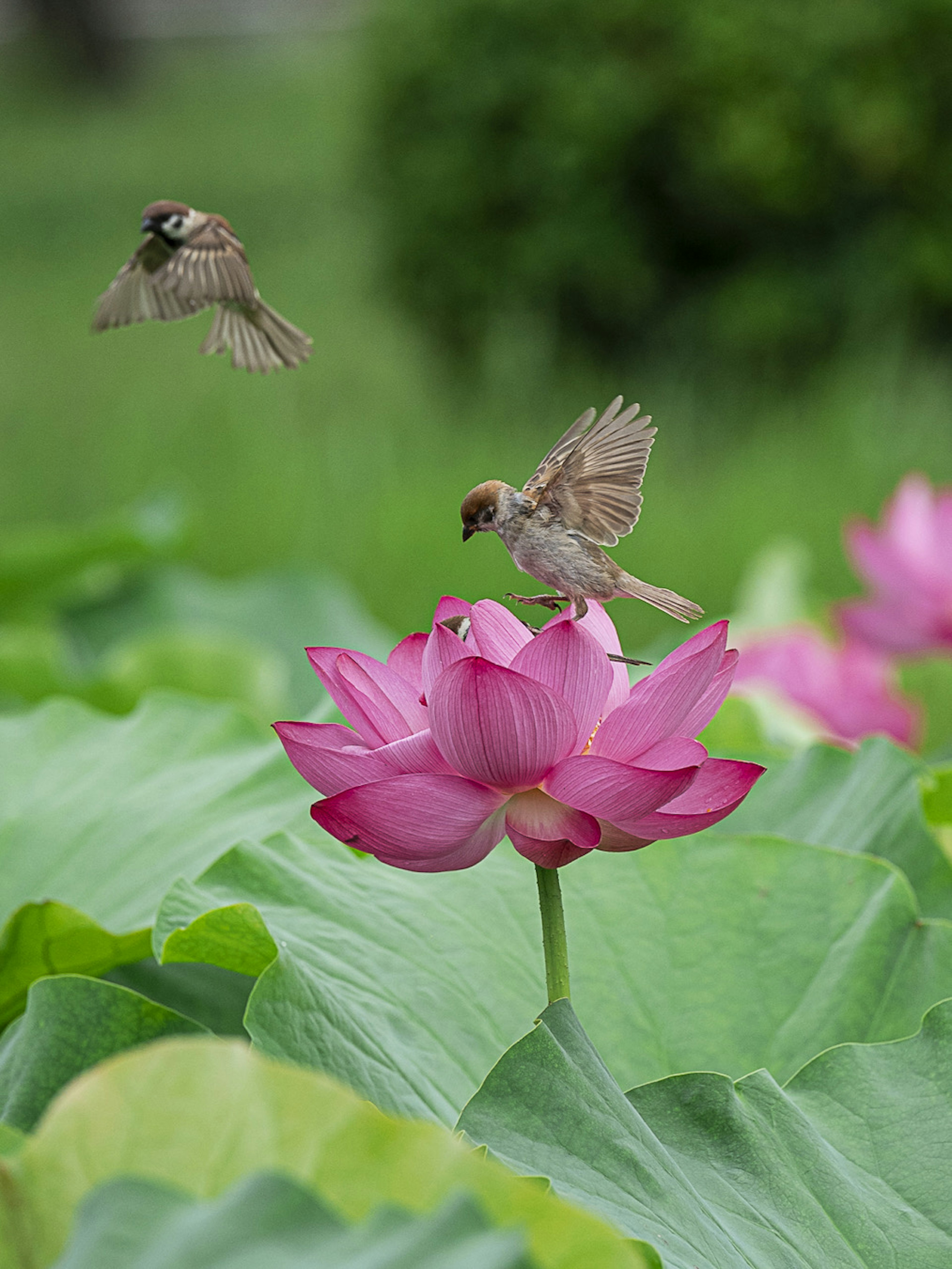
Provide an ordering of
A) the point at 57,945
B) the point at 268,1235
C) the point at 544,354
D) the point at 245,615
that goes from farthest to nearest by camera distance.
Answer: the point at 544,354, the point at 245,615, the point at 57,945, the point at 268,1235

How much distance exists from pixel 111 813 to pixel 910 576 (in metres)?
0.94

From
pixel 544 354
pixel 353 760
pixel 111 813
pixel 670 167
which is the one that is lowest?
pixel 111 813

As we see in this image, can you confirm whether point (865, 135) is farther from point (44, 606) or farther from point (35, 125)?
point (35, 125)

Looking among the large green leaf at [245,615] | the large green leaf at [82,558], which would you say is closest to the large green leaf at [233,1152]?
the large green leaf at [82,558]

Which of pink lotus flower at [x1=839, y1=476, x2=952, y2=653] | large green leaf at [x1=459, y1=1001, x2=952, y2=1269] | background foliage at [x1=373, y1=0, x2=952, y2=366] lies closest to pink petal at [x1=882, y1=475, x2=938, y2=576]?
pink lotus flower at [x1=839, y1=476, x2=952, y2=653]

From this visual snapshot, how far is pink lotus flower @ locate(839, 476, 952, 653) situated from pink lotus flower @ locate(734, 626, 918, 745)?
5 cm

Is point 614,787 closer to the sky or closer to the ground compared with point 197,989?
closer to the sky

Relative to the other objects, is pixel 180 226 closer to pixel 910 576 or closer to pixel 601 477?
pixel 601 477

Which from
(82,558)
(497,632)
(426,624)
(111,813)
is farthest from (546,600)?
(426,624)

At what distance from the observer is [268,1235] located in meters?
0.38

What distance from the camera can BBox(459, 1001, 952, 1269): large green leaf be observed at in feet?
1.90

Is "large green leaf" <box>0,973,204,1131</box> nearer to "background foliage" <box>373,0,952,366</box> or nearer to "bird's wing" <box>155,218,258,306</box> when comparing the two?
"bird's wing" <box>155,218,258,306</box>

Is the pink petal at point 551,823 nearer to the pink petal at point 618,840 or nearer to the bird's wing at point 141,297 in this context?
the pink petal at point 618,840

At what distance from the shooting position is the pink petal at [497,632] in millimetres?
603
